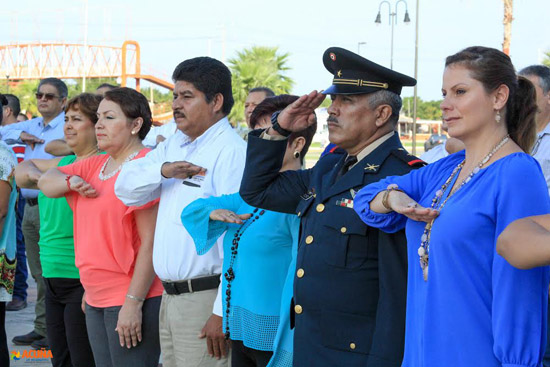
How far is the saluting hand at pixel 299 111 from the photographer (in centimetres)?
296

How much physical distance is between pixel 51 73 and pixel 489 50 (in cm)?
5777

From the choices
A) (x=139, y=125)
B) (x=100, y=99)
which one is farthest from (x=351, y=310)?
(x=100, y=99)

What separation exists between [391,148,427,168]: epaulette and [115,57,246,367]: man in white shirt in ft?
3.91

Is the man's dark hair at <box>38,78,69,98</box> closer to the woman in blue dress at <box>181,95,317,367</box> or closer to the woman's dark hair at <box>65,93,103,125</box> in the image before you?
the woman's dark hair at <box>65,93,103,125</box>

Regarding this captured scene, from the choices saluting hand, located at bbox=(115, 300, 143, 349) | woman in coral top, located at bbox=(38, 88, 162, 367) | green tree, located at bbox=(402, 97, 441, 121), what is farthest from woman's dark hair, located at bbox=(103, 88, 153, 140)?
green tree, located at bbox=(402, 97, 441, 121)

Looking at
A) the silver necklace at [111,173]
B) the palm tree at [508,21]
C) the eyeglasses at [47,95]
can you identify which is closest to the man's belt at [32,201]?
the eyeglasses at [47,95]

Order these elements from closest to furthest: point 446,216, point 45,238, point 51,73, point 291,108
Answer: point 446,216, point 291,108, point 45,238, point 51,73

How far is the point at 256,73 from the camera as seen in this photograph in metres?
39.7

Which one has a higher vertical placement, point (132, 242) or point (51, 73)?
point (51, 73)

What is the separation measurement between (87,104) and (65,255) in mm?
985

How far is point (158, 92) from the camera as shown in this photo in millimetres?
91062

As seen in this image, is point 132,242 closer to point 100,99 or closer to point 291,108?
point 100,99

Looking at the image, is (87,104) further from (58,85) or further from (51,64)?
(51,64)

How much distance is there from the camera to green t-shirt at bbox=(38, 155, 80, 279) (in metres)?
4.48
